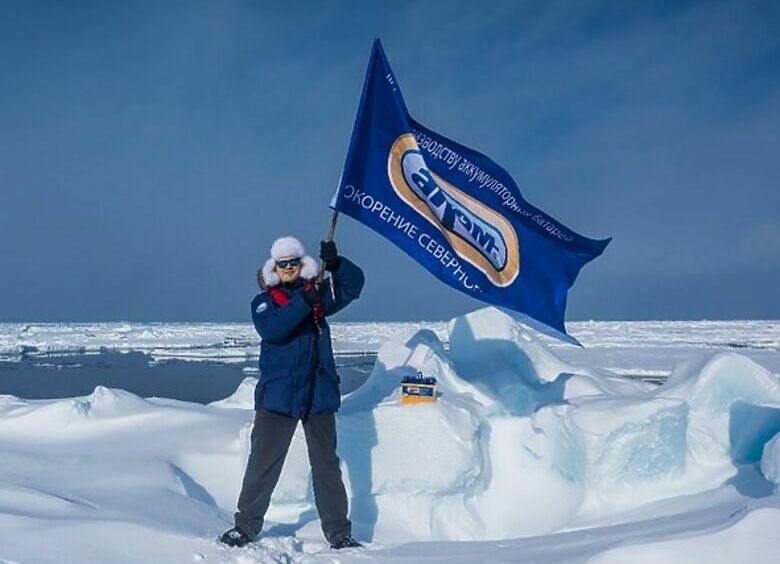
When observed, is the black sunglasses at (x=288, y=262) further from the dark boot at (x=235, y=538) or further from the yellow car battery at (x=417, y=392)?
the yellow car battery at (x=417, y=392)

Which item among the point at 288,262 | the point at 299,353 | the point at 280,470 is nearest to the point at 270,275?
the point at 288,262

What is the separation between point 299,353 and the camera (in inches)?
134

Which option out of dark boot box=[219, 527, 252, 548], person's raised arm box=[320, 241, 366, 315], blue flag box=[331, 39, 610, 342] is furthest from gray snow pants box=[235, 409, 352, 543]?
blue flag box=[331, 39, 610, 342]

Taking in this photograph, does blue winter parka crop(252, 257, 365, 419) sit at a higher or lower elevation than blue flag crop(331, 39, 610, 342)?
lower

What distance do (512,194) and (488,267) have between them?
2.00 feet

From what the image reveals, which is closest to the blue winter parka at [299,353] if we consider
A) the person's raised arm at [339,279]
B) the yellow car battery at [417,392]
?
the person's raised arm at [339,279]

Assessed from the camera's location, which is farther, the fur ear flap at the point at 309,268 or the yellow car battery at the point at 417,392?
the yellow car battery at the point at 417,392

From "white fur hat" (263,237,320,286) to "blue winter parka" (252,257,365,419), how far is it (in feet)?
0.26

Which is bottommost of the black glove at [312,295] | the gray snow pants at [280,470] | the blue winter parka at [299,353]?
the gray snow pants at [280,470]

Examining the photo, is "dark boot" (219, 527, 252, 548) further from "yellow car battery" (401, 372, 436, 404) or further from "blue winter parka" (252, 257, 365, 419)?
"yellow car battery" (401, 372, 436, 404)

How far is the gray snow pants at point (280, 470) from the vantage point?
10.8ft

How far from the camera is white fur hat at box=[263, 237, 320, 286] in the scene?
3.46 m

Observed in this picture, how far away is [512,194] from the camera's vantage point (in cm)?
482

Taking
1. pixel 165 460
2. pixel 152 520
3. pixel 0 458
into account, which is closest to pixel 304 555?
pixel 152 520
